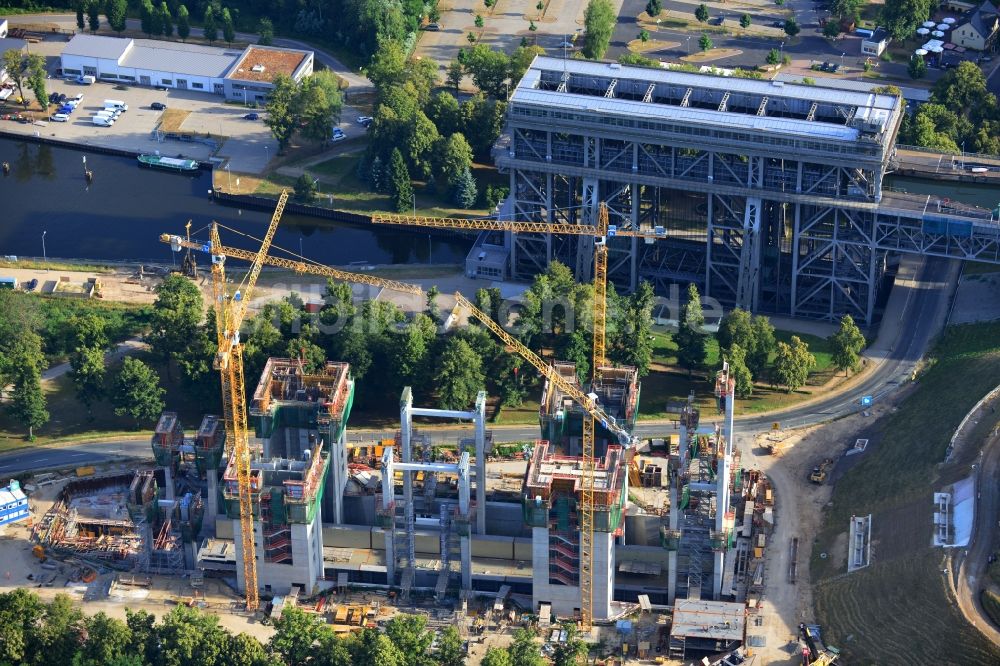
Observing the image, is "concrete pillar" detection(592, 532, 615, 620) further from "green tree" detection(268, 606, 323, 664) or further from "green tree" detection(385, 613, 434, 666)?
"green tree" detection(268, 606, 323, 664)

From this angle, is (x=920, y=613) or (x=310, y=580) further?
(x=310, y=580)

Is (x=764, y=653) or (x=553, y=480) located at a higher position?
(x=553, y=480)

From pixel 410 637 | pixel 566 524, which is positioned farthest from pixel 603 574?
pixel 410 637

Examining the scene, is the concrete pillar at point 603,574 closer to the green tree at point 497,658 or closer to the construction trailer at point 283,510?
the green tree at point 497,658

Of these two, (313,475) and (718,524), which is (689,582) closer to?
(718,524)

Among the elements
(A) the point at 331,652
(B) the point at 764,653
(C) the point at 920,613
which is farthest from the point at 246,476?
(C) the point at 920,613

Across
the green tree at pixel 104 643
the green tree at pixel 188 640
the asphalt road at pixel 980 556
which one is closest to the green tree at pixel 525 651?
the green tree at pixel 188 640
